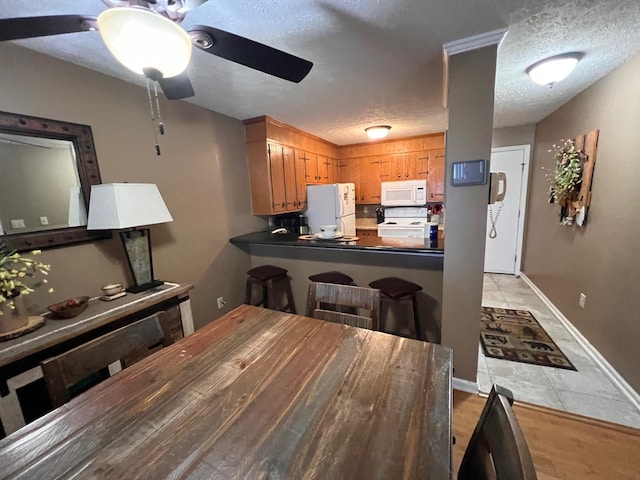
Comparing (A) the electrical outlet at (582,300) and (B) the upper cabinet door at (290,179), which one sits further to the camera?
(B) the upper cabinet door at (290,179)

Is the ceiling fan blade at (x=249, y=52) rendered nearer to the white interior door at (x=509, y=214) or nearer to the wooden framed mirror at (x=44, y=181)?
the wooden framed mirror at (x=44, y=181)

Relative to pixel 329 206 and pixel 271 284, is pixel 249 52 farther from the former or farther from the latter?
pixel 329 206

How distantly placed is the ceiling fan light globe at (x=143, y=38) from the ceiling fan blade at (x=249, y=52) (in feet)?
0.41

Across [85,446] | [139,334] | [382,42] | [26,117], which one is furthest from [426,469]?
[26,117]

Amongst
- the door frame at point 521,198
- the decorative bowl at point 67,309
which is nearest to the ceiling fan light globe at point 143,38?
the decorative bowl at point 67,309

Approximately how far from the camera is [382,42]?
1.56 metres

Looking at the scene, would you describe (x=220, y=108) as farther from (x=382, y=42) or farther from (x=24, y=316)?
(x=24, y=316)

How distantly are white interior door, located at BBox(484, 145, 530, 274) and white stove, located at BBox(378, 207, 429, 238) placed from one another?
0.99m

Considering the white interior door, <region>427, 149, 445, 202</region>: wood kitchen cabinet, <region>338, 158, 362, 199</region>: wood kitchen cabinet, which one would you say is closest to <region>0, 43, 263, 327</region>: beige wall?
<region>338, 158, 362, 199</region>: wood kitchen cabinet

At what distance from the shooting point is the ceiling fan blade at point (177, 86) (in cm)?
128

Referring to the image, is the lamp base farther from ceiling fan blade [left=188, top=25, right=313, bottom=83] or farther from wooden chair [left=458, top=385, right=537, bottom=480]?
wooden chair [left=458, top=385, right=537, bottom=480]

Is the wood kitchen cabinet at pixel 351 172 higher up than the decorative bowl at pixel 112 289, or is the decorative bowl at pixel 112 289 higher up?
the wood kitchen cabinet at pixel 351 172

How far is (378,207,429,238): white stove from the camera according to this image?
380 cm

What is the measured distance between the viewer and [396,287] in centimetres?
217
